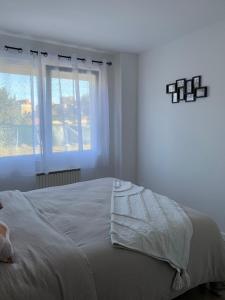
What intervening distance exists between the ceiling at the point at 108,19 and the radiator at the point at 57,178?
1.83 meters

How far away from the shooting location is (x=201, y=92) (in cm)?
317

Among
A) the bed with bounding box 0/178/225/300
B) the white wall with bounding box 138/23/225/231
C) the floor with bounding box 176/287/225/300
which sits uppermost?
the white wall with bounding box 138/23/225/231

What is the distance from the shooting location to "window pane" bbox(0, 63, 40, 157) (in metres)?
3.33

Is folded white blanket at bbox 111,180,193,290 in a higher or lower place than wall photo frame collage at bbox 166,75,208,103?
lower

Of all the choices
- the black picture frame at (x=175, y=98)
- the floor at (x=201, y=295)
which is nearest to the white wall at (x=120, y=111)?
the black picture frame at (x=175, y=98)

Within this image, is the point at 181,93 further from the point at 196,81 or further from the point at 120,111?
the point at 120,111

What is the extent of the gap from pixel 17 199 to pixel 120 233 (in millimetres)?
1138

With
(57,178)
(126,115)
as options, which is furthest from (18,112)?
(126,115)

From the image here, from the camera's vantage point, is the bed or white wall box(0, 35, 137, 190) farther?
white wall box(0, 35, 137, 190)

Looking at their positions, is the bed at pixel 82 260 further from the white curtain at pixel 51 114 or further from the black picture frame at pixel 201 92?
the black picture frame at pixel 201 92

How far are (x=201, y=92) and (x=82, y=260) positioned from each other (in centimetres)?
249

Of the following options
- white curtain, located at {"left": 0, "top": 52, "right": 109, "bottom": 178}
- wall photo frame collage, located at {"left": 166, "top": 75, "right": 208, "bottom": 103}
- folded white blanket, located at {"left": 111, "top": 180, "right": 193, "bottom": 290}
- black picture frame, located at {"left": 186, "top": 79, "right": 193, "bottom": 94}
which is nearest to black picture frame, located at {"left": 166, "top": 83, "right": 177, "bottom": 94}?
wall photo frame collage, located at {"left": 166, "top": 75, "right": 208, "bottom": 103}

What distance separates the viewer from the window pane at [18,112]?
10.9 ft

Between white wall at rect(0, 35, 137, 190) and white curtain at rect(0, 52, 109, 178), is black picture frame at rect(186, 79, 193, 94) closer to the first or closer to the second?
white wall at rect(0, 35, 137, 190)
